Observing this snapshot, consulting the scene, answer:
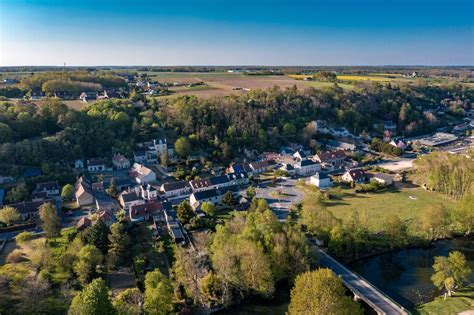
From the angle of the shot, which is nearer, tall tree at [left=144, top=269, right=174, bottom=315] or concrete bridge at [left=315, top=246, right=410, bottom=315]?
tall tree at [left=144, top=269, right=174, bottom=315]

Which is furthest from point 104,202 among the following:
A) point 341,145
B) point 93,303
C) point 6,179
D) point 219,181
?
point 341,145

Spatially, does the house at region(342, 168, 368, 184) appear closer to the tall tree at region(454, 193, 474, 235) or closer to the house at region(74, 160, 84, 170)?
the tall tree at region(454, 193, 474, 235)

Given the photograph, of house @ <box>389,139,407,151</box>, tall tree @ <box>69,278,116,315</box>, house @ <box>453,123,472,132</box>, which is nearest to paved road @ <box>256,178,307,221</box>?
tall tree @ <box>69,278,116,315</box>

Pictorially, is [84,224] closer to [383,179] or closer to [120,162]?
[120,162]

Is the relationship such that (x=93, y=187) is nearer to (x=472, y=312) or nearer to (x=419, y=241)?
(x=419, y=241)

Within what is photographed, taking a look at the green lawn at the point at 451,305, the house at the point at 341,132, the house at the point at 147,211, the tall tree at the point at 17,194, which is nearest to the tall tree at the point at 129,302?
the house at the point at 147,211
